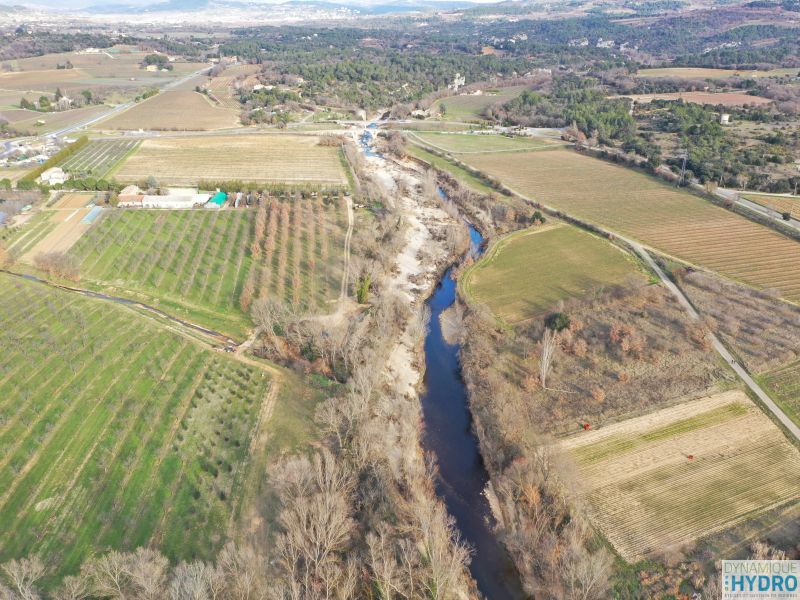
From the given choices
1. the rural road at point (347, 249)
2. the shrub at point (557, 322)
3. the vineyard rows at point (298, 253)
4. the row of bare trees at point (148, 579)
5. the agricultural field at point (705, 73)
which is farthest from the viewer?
the agricultural field at point (705, 73)

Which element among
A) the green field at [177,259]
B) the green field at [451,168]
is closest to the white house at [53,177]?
the green field at [177,259]

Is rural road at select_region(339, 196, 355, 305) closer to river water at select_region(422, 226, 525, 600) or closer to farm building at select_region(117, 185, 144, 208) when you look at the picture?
river water at select_region(422, 226, 525, 600)

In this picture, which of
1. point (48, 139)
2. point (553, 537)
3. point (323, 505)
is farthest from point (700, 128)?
point (48, 139)

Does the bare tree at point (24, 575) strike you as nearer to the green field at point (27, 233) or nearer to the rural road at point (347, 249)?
the rural road at point (347, 249)

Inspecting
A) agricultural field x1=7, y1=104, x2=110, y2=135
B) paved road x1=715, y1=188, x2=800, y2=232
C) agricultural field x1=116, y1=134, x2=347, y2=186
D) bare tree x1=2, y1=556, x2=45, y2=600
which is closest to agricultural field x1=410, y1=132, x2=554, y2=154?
agricultural field x1=116, y1=134, x2=347, y2=186

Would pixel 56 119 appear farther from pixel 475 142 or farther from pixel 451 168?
pixel 475 142

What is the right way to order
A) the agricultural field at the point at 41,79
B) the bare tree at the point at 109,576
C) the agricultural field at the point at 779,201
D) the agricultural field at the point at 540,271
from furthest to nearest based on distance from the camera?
the agricultural field at the point at 41,79 < the agricultural field at the point at 779,201 < the agricultural field at the point at 540,271 < the bare tree at the point at 109,576

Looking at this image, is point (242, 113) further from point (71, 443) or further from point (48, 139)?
point (71, 443)
